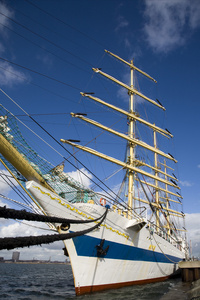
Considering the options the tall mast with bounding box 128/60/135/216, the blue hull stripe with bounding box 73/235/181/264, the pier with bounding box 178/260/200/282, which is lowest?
the pier with bounding box 178/260/200/282

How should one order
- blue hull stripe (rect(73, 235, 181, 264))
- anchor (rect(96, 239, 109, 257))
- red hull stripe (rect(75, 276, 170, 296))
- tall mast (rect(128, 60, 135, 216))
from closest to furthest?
1. red hull stripe (rect(75, 276, 170, 296))
2. blue hull stripe (rect(73, 235, 181, 264))
3. anchor (rect(96, 239, 109, 257))
4. tall mast (rect(128, 60, 135, 216))

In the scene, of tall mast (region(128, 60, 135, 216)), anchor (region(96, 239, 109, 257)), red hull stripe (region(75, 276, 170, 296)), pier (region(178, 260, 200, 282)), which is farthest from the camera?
pier (region(178, 260, 200, 282))

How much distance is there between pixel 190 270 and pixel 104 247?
1268 cm

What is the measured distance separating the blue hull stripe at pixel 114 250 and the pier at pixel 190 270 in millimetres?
5595

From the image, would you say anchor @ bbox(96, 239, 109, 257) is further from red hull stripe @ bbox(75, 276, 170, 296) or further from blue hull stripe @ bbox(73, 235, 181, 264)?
red hull stripe @ bbox(75, 276, 170, 296)

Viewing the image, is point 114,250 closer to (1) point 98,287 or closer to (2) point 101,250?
(2) point 101,250

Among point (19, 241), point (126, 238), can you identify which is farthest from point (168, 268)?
point (19, 241)

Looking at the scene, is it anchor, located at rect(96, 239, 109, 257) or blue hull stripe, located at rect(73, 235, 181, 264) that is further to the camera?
anchor, located at rect(96, 239, 109, 257)

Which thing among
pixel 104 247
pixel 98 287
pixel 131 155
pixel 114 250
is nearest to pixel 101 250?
pixel 104 247

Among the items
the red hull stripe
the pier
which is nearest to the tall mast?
the red hull stripe

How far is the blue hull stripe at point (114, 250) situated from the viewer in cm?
945

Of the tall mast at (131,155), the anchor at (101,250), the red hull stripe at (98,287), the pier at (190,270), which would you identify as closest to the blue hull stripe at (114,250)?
the anchor at (101,250)

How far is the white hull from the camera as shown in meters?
9.24

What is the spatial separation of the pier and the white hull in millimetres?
5933
